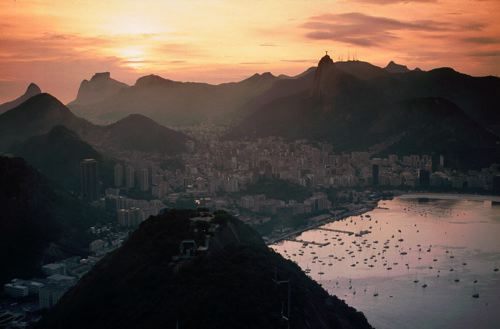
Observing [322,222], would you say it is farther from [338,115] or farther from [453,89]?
[453,89]

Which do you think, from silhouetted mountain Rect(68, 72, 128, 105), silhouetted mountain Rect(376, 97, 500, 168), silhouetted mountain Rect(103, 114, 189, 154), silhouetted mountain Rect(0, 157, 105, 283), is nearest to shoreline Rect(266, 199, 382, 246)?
silhouetted mountain Rect(0, 157, 105, 283)

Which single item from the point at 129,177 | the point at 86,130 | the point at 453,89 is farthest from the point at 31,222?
the point at 453,89

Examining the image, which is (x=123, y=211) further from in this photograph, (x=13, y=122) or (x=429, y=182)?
(x=13, y=122)

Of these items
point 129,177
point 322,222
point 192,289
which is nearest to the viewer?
point 192,289

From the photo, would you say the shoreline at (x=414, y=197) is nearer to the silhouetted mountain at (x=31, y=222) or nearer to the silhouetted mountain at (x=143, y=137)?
the silhouetted mountain at (x=31, y=222)

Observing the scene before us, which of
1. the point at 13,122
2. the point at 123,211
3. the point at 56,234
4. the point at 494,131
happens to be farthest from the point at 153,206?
the point at 494,131
